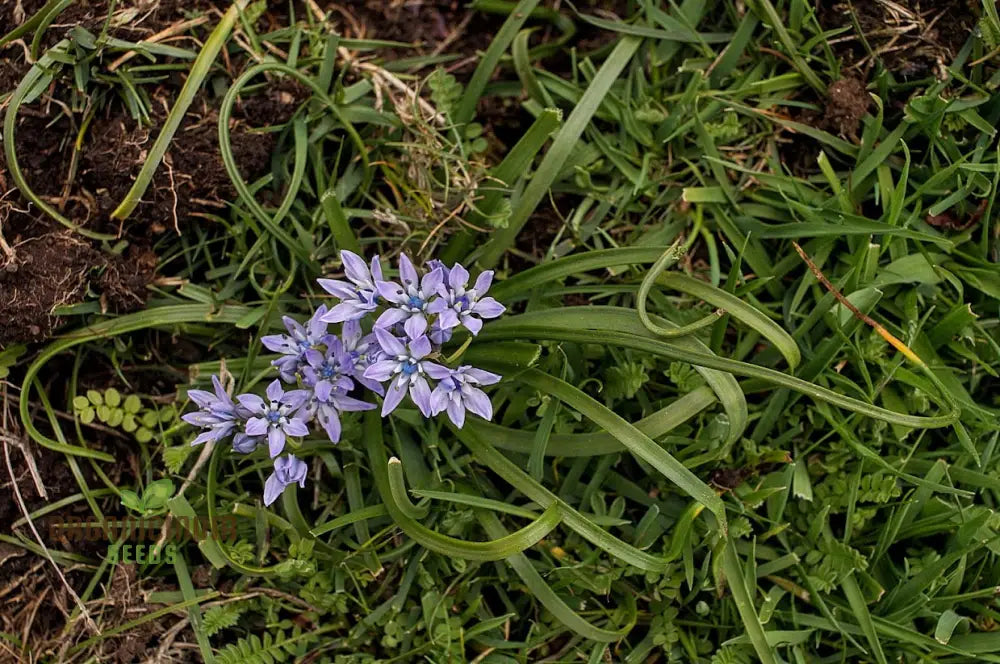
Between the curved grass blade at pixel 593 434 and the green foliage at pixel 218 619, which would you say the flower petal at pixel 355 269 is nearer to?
the curved grass blade at pixel 593 434

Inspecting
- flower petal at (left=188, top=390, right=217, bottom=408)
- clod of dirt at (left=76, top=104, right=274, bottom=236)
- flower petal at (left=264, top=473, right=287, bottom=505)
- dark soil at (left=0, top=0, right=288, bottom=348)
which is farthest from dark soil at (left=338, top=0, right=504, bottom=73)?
flower petal at (left=264, top=473, right=287, bottom=505)

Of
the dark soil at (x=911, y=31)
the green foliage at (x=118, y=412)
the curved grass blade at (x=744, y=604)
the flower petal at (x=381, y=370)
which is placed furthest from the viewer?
the dark soil at (x=911, y=31)

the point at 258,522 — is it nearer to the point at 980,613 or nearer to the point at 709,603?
the point at 709,603

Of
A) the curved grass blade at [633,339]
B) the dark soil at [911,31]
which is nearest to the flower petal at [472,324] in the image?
the curved grass blade at [633,339]

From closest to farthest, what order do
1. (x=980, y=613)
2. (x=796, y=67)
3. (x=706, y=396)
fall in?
(x=706, y=396) < (x=980, y=613) < (x=796, y=67)

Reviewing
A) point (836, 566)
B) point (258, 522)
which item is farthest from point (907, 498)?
point (258, 522)

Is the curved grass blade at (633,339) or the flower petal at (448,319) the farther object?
the curved grass blade at (633,339)

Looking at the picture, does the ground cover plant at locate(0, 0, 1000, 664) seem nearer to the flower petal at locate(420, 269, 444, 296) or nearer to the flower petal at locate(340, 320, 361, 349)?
the flower petal at locate(340, 320, 361, 349)
